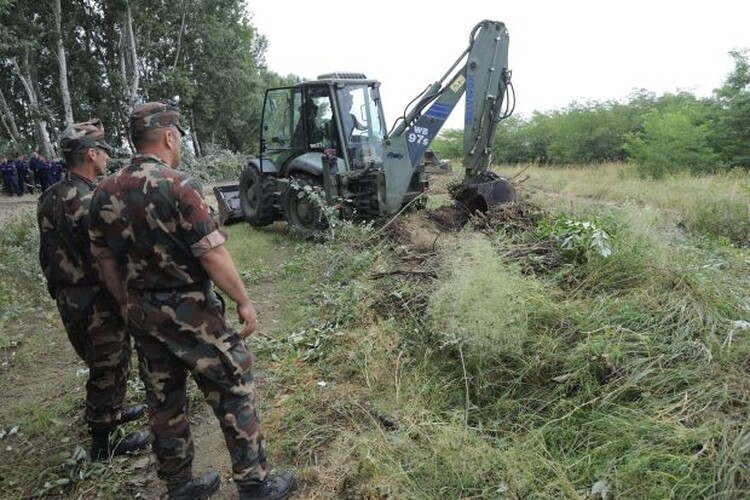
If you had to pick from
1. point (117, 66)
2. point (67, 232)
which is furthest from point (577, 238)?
point (117, 66)

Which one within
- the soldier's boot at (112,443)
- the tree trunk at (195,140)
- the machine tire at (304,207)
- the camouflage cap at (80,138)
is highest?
the tree trunk at (195,140)

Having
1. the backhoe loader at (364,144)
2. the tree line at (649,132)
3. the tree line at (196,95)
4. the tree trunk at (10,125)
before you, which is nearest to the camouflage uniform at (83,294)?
the backhoe loader at (364,144)

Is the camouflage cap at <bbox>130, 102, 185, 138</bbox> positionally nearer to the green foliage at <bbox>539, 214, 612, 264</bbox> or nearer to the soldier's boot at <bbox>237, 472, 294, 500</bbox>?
the soldier's boot at <bbox>237, 472, 294, 500</bbox>

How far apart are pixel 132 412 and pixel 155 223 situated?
1643mm

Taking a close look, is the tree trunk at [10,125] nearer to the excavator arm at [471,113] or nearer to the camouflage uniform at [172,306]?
the excavator arm at [471,113]

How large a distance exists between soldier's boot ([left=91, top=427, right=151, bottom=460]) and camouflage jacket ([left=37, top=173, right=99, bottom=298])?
2.89ft

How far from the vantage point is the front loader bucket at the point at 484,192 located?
6.43 meters

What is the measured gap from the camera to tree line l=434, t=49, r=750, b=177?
13.4 m

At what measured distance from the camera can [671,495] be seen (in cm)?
199

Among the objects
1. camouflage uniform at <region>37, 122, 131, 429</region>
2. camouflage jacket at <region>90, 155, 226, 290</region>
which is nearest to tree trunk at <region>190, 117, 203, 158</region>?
camouflage uniform at <region>37, 122, 131, 429</region>

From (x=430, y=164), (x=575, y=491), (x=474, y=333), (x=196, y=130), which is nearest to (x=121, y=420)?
(x=474, y=333)

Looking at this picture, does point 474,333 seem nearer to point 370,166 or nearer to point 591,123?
point 370,166

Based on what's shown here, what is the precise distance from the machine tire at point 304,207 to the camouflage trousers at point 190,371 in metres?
4.72

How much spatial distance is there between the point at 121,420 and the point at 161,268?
1326 millimetres
